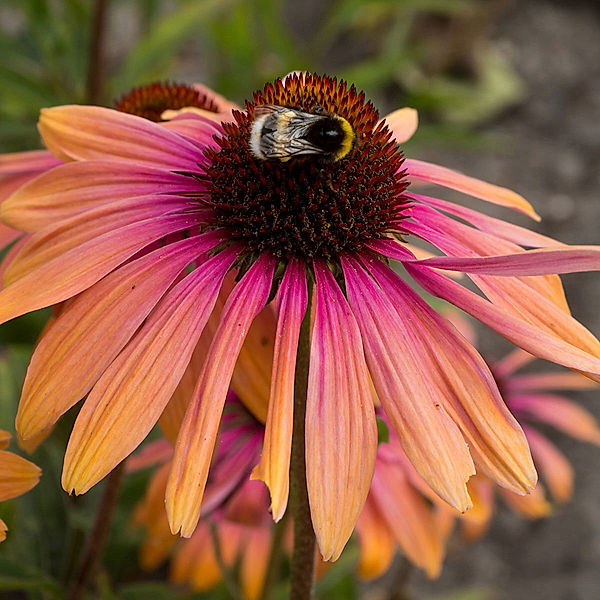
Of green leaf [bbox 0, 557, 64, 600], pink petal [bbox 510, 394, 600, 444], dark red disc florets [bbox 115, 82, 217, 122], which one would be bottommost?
pink petal [bbox 510, 394, 600, 444]

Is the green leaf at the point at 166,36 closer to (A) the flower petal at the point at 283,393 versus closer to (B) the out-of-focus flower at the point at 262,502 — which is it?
(B) the out-of-focus flower at the point at 262,502

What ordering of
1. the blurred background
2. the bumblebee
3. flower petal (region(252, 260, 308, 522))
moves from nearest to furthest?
flower petal (region(252, 260, 308, 522))
the bumblebee
the blurred background

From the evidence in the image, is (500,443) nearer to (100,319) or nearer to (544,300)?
(544,300)

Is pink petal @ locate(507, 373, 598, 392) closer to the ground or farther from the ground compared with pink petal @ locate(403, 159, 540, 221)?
closer to the ground

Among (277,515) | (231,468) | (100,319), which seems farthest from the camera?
(231,468)

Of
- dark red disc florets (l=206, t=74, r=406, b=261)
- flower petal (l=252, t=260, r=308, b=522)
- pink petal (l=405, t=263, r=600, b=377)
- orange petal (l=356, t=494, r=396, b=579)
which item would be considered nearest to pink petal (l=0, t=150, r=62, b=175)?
dark red disc florets (l=206, t=74, r=406, b=261)

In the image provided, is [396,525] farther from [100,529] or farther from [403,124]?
[403,124]

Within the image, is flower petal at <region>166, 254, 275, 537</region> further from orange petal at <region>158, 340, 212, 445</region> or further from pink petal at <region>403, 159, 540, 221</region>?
pink petal at <region>403, 159, 540, 221</region>

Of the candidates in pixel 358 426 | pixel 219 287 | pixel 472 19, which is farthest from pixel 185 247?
pixel 472 19
